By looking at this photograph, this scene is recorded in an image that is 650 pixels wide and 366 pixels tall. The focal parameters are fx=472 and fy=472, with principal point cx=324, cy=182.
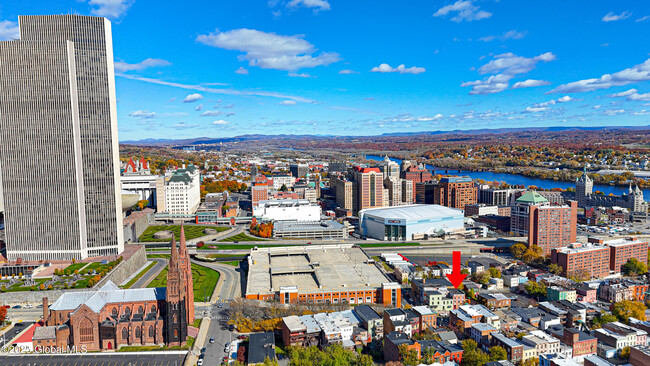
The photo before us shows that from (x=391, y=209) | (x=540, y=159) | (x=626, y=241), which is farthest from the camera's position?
(x=540, y=159)

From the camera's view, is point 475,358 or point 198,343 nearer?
point 475,358

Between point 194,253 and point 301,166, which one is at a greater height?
point 301,166

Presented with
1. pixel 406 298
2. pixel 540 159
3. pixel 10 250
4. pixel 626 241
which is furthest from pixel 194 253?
pixel 540 159

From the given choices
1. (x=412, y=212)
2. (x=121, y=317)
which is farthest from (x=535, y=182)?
(x=121, y=317)

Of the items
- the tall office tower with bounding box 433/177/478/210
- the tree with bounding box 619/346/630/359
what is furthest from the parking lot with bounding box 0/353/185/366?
the tall office tower with bounding box 433/177/478/210

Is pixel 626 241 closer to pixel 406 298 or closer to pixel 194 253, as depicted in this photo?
pixel 406 298

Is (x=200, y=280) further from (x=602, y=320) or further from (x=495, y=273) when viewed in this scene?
(x=602, y=320)
